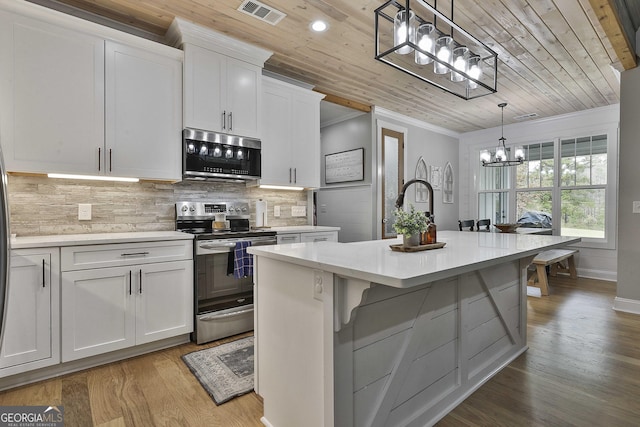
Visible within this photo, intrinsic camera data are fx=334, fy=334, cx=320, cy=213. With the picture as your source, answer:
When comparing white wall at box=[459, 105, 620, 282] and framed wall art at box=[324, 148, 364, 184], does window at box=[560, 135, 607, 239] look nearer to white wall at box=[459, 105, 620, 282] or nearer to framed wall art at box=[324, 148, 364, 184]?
white wall at box=[459, 105, 620, 282]

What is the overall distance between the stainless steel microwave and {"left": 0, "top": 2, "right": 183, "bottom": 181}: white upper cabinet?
0.35 ft

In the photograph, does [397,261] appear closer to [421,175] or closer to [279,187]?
[279,187]

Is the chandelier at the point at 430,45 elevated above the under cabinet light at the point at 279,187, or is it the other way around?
the chandelier at the point at 430,45

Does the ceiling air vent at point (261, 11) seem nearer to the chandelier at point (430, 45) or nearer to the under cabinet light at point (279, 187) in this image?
the chandelier at point (430, 45)

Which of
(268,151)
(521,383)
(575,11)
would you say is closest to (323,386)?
(521,383)

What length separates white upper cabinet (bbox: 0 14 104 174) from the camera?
221 cm

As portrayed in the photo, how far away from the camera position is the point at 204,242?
2752 mm

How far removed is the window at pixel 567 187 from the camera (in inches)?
202

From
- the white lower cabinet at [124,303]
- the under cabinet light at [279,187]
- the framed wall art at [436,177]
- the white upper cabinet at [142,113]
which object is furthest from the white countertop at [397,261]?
the framed wall art at [436,177]

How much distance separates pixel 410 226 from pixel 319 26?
1.99 m

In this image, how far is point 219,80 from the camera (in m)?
3.04

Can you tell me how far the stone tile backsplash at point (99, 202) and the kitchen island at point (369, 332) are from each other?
1.69 metres

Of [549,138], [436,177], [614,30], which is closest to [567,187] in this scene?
[549,138]

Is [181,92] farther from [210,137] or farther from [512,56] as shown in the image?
[512,56]
